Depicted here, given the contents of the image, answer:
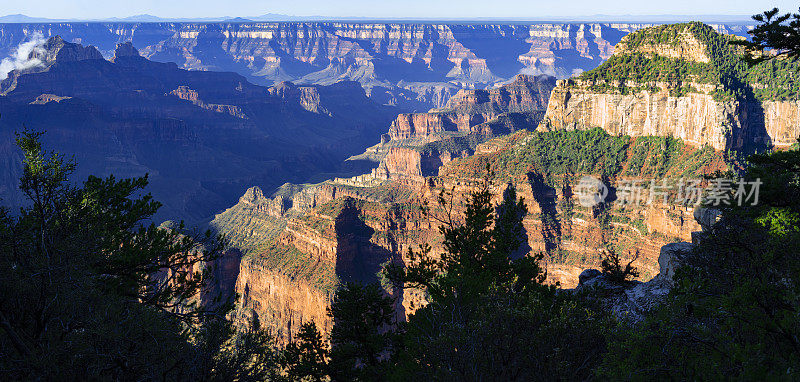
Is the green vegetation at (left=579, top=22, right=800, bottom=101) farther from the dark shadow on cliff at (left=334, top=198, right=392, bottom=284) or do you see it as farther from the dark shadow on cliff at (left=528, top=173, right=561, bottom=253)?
the dark shadow on cliff at (left=334, top=198, right=392, bottom=284)

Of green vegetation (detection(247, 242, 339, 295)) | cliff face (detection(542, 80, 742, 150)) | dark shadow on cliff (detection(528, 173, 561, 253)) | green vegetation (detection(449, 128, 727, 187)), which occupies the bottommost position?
green vegetation (detection(247, 242, 339, 295))

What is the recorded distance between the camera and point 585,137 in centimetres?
10481

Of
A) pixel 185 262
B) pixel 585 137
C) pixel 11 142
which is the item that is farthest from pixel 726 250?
pixel 11 142

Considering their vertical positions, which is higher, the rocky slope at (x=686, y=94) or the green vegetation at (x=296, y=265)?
the rocky slope at (x=686, y=94)

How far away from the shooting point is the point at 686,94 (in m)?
88.2

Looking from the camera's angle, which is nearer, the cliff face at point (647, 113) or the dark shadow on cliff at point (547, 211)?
the cliff face at point (647, 113)

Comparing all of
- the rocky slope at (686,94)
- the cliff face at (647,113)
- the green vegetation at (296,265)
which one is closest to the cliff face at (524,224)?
the green vegetation at (296,265)

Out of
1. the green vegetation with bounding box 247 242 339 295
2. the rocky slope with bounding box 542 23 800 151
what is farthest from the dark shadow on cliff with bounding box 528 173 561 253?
the green vegetation with bounding box 247 242 339 295

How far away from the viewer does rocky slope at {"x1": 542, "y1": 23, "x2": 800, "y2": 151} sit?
8525 centimetres

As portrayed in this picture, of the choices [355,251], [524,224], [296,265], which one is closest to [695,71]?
[524,224]

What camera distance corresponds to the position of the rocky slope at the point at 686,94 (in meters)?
85.2

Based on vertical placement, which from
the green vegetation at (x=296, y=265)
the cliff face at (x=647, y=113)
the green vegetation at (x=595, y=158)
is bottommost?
the green vegetation at (x=296, y=265)

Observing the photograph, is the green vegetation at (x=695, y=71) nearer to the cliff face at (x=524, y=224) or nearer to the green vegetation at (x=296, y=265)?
the cliff face at (x=524, y=224)

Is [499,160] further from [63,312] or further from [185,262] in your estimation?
[63,312]
